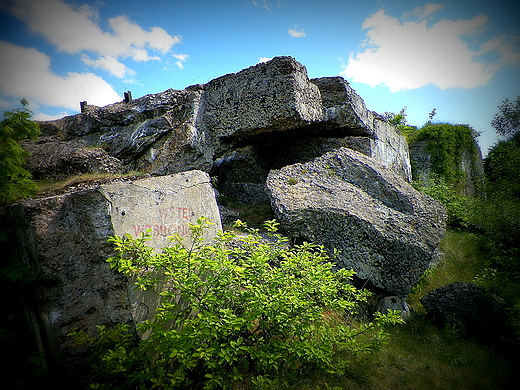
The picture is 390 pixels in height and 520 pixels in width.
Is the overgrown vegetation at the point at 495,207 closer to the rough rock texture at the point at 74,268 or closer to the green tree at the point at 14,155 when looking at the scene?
the rough rock texture at the point at 74,268

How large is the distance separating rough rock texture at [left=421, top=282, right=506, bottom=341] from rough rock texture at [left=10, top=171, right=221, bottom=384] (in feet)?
14.0

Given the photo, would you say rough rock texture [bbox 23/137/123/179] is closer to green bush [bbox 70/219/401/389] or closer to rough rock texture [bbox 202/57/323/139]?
rough rock texture [bbox 202/57/323/139]

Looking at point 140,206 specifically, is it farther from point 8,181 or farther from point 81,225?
point 8,181

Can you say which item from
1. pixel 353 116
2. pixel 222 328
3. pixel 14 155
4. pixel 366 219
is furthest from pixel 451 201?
pixel 14 155

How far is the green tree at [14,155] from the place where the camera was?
3.97 metres

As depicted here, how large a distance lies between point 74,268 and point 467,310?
544cm

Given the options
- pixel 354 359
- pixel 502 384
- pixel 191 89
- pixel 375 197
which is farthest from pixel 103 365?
pixel 191 89

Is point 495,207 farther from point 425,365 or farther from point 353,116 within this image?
point 425,365

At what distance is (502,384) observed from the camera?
311cm

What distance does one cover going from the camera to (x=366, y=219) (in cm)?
455

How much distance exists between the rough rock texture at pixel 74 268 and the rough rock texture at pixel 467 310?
4.25m

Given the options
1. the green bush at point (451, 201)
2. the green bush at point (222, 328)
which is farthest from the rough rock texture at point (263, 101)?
the green bush at point (451, 201)

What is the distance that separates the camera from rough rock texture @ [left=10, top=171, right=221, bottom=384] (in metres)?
2.95

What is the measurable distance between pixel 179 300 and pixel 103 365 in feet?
3.02
